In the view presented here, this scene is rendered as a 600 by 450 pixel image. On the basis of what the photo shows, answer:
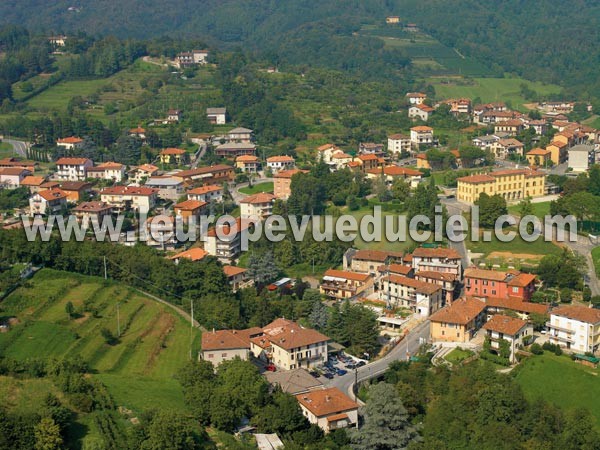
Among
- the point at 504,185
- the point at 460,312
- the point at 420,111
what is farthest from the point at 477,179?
the point at 420,111

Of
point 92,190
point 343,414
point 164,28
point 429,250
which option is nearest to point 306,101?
point 92,190

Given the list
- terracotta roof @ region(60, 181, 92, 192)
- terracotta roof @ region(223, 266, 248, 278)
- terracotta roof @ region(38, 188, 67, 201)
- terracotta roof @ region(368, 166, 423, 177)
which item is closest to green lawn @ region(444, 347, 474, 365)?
terracotta roof @ region(223, 266, 248, 278)

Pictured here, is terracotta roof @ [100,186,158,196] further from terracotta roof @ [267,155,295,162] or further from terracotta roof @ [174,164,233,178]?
terracotta roof @ [267,155,295,162]

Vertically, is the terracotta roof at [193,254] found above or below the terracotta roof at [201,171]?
below

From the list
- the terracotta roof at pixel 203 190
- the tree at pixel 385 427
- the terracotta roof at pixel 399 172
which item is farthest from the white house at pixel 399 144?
the tree at pixel 385 427

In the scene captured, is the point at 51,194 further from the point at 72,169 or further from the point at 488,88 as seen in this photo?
the point at 488,88

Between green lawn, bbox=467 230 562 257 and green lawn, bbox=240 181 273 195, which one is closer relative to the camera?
green lawn, bbox=467 230 562 257

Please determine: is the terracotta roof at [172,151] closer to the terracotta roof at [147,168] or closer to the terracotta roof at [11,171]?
the terracotta roof at [147,168]
